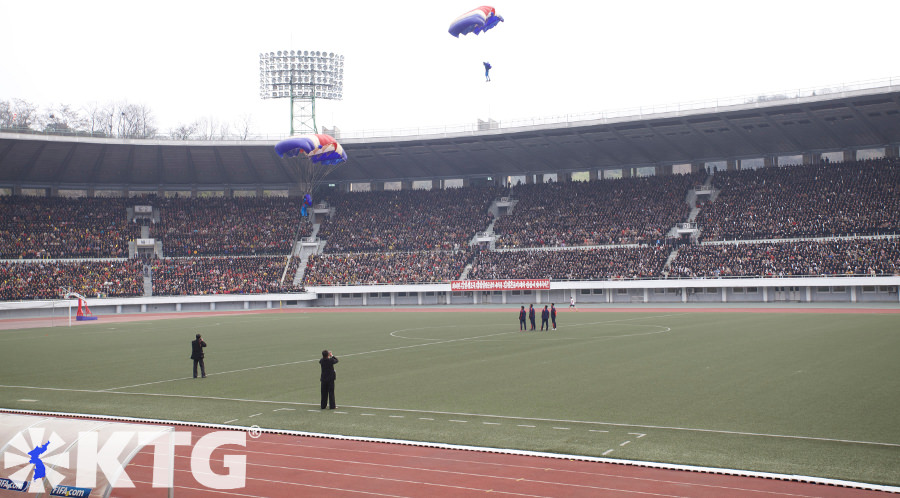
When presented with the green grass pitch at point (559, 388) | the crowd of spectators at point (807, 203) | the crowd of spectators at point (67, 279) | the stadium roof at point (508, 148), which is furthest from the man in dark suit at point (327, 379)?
the crowd of spectators at point (67, 279)

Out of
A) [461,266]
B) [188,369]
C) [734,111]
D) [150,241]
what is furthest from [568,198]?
[188,369]

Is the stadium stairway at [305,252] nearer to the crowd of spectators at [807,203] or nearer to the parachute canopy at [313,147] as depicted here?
the parachute canopy at [313,147]

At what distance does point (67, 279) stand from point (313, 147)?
3365 cm

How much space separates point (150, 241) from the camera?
72688 mm

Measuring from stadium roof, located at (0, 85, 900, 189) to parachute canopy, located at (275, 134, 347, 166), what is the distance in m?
25.5

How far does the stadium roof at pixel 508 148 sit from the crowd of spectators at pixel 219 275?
1119 centimetres

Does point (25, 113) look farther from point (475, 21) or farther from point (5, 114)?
point (475, 21)

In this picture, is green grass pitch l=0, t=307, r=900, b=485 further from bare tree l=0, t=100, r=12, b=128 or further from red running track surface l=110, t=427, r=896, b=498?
bare tree l=0, t=100, r=12, b=128

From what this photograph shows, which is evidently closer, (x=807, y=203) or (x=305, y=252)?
(x=807, y=203)

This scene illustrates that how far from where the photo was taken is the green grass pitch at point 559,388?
39.3 feet

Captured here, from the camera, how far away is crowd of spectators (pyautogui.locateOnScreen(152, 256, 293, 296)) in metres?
65.2

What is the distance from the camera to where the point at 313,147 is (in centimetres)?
4216

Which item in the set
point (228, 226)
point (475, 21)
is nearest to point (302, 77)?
point (228, 226)

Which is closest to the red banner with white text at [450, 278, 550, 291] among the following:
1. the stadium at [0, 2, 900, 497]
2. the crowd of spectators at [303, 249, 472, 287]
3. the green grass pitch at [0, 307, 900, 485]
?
the stadium at [0, 2, 900, 497]
